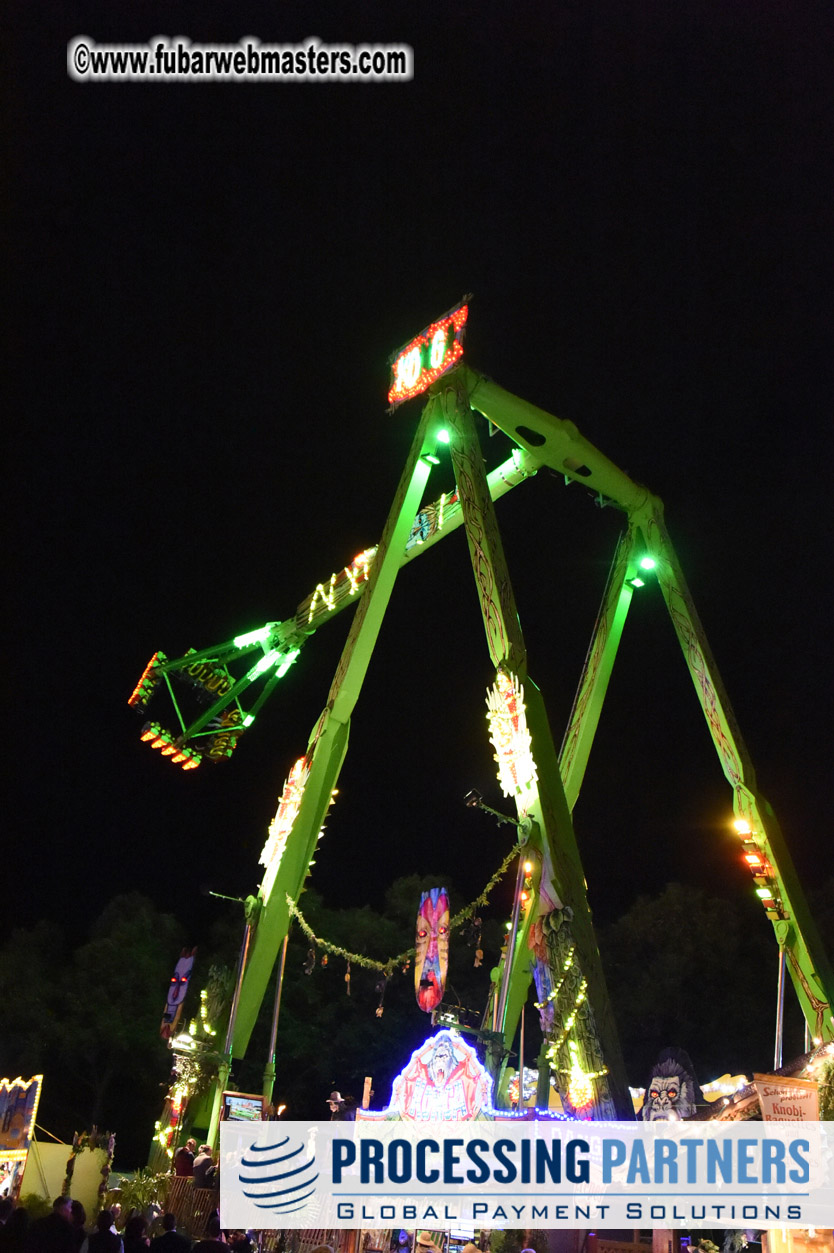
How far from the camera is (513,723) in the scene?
51.9ft

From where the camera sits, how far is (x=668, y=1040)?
28844 millimetres

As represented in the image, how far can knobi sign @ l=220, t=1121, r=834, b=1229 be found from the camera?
10.1 metres

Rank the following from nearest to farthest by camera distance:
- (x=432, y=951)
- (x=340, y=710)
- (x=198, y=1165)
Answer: (x=198, y=1165) → (x=432, y=951) → (x=340, y=710)

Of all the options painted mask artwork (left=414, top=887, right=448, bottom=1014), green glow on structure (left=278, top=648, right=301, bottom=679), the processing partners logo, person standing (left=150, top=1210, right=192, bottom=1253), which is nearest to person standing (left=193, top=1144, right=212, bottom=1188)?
the processing partners logo

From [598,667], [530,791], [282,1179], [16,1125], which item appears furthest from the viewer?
[598,667]

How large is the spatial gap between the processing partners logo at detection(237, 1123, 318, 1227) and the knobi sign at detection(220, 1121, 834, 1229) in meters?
0.02

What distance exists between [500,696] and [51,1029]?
24.8m

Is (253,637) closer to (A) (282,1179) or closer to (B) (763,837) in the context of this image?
(B) (763,837)

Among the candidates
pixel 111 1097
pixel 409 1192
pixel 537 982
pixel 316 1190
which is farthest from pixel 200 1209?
pixel 111 1097

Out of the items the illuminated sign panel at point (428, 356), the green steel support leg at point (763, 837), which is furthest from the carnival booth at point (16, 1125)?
the illuminated sign panel at point (428, 356)

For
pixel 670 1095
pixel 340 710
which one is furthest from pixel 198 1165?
pixel 340 710

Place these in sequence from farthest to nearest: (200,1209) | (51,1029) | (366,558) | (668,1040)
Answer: (51,1029) < (668,1040) < (366,558) < (200,1209)

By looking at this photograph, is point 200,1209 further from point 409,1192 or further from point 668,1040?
→ point 668,1040

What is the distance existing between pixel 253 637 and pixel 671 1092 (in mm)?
16359
